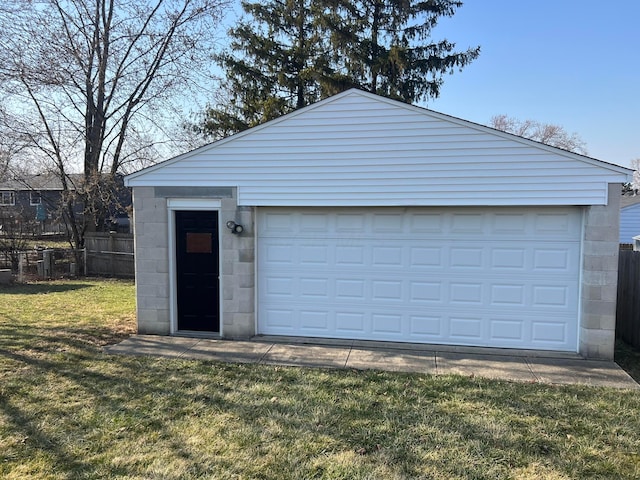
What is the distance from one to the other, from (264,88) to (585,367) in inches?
633

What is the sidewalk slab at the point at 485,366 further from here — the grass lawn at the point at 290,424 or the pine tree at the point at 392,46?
the pine tree at the point at 392,46

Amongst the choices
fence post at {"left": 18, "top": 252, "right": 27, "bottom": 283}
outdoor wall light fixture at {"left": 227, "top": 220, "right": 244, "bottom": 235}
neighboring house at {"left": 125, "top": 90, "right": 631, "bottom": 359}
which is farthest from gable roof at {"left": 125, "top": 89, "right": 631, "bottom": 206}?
fence post at {"left": 18, "top": 252, "right": 27, "bottom": 283}

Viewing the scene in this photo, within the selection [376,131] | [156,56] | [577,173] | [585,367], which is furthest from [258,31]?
[585,367]

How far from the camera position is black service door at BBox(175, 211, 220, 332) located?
7895mm

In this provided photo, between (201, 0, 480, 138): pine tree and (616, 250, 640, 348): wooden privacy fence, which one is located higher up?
(201, 0, 480, 138): pine tree

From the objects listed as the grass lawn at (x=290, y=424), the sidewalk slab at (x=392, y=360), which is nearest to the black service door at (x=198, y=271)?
the grass lawn at (x=290, y=424)

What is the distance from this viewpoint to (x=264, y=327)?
7973mm

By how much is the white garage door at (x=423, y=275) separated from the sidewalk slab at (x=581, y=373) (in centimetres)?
54

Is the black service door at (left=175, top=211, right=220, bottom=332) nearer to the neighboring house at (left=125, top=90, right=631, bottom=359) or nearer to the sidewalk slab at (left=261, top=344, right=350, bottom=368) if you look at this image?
the neighboring house at (left=125, top=90, right=631, bottom=359)

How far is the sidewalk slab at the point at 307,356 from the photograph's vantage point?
6469 mm

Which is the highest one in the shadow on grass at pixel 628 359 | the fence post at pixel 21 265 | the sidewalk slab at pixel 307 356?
the fence post at pixel 21 265

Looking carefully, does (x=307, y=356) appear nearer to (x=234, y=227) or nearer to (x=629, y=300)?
(x=234, y=227)

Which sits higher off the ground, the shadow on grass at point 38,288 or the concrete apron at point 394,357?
the concrete apron at point 394,357

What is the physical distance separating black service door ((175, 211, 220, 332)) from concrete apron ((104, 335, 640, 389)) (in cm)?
40
